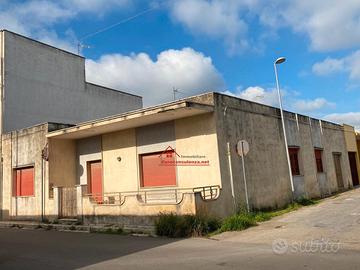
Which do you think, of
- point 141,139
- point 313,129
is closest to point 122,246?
point 141,139

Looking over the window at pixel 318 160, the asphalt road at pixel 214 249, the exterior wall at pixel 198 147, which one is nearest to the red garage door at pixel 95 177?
the asphalt road at pixel 214 249

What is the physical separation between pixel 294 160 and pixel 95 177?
10.3 meters

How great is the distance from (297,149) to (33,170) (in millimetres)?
14012

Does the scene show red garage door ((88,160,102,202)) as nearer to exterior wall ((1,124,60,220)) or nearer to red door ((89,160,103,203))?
red door ((89,160,103,203))

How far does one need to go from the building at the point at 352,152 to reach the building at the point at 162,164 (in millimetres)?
7198

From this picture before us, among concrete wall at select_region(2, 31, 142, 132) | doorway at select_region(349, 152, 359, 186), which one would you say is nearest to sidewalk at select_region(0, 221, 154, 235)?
concrete wall at select_region(2, 31, 142, 132)

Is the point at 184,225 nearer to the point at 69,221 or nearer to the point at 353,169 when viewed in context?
the point at 69,221

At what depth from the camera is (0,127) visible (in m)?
21.3

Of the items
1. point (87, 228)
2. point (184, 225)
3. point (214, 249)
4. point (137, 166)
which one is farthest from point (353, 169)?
point (214, 249)

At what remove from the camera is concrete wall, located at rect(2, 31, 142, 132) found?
72.2 ft

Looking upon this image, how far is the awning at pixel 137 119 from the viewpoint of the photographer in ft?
44.7

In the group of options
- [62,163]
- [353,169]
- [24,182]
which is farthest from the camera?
[353,169]

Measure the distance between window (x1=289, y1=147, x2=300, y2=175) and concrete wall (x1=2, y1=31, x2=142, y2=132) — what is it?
13773 millimetres

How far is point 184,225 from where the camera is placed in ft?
39.5
